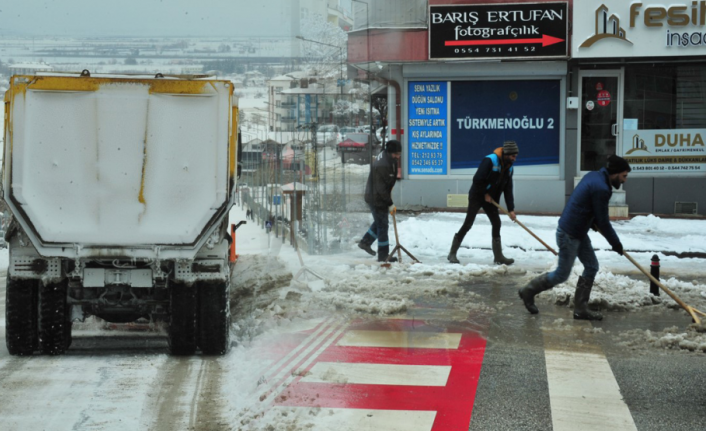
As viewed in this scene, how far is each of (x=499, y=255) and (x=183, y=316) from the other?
6425 mm

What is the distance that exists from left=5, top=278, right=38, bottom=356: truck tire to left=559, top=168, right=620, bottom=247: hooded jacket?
5.31 meters

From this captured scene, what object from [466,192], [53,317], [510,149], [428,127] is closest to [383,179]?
[510,149]

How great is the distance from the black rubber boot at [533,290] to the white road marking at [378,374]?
2.37m

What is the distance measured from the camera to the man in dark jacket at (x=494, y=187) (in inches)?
491

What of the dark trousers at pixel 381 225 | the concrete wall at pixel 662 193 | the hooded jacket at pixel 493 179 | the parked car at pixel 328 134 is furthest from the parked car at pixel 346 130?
the concrete wall at pixel 662 193

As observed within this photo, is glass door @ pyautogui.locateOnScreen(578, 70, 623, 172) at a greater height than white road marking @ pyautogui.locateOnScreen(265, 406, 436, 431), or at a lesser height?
greater

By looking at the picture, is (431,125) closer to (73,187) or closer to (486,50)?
(486,50)

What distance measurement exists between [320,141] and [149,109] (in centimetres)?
656

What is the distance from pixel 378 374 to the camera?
704cm

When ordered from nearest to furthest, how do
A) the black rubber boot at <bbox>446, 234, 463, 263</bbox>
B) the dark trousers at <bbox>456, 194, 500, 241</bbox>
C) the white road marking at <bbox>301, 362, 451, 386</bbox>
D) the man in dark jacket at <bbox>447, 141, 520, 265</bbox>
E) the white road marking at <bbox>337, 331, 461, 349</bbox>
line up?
the white road marking at <bbox>301, 362, 451, 386</bbox>, the white road marking at <bbox>337, 331, 461, 349</bbox>, the man in dark jacket at <bbox>447, 141, 520, 265</bbox>, the dark trousers at <bbox>456, 194, 500, 241</bbox>, the black rubber boot at <bbox>446, 234, 463, 263</bbox>

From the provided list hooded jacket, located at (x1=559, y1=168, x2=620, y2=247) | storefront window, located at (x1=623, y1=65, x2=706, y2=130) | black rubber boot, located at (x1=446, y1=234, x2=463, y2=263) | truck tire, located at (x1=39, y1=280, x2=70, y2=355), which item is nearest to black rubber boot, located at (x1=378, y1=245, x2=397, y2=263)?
black rubber boot, located at (x1=446, y1=234, x2=463, y2=263)

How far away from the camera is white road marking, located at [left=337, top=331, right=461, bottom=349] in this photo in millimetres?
8086

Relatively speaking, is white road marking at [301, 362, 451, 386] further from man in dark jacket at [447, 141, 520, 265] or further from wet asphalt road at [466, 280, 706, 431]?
man in dark jacket at [447, 141, 520, 265]

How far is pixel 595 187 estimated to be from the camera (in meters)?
8.70
